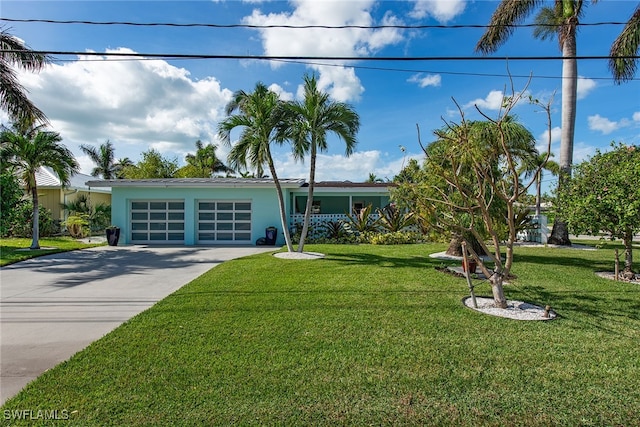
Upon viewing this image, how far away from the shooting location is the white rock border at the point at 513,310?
5.29 m

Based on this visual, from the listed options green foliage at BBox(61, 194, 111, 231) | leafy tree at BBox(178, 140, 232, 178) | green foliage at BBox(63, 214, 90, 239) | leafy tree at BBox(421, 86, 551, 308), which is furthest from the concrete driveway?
leafy tree at BBox(178, 140, 232, 178)

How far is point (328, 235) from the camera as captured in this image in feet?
55.3

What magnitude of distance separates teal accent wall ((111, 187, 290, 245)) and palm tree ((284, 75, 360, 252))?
5102mm

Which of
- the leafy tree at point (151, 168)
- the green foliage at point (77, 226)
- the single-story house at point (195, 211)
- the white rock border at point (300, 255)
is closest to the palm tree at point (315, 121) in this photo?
the white rock border at point (300, 255)

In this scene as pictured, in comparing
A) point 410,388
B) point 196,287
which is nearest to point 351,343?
point 410,388

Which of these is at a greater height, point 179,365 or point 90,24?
point 90,24

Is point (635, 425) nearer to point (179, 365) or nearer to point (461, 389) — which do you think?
point (461, 389)

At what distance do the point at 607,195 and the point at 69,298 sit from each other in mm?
10901

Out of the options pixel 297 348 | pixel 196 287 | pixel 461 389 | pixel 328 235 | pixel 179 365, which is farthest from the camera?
pixel 328 235

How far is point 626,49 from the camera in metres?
12.7

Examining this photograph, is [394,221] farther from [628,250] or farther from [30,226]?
[30,226]

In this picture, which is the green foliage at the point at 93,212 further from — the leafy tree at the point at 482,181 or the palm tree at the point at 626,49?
the palm tree at the point at 626,49

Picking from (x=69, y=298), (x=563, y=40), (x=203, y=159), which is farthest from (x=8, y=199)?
(x=203, y=159)

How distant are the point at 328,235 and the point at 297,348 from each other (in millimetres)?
12813
